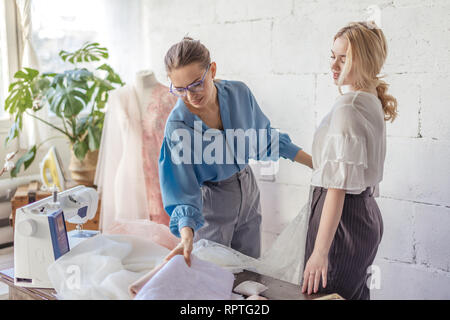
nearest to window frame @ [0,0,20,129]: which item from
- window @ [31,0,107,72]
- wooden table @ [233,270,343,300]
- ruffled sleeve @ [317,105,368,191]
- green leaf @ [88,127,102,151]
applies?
window @ [31,0,107,72]

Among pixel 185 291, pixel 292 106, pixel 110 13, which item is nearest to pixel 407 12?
pixel 292 106

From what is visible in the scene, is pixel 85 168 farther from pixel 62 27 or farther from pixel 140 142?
pixel 62 27

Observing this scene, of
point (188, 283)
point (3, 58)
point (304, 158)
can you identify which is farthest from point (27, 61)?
point (188, 283)

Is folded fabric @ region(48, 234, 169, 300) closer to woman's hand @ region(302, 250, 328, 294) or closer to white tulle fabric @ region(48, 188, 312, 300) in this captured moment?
white tulle fabric @ region(48, 188, 312, 300)

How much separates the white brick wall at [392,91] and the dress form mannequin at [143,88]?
508 mm

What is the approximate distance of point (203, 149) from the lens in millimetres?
1658

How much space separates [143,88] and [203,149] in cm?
126

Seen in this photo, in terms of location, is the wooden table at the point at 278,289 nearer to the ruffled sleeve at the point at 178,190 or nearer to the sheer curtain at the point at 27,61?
the ruffled sleeve at the point at 178,190

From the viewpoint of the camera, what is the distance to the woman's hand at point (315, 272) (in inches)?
52.9

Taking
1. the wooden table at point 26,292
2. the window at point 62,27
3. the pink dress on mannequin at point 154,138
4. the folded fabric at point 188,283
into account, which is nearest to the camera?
the folded fabric at point 188,283

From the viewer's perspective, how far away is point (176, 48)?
1520 millimetres

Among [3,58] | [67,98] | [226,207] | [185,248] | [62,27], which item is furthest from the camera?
[62,27]

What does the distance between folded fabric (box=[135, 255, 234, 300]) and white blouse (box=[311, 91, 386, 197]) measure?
41 cm

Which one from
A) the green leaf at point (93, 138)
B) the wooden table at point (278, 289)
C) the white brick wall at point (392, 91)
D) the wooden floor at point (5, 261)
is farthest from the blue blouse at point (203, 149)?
the wooden floor at point (5, 261)
